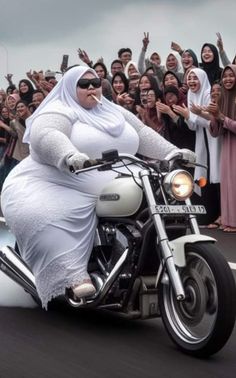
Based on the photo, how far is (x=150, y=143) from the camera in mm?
6402

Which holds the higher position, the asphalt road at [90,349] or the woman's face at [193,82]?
the asphalt road at [90,349]

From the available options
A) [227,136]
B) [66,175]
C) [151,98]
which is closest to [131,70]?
[151,98]

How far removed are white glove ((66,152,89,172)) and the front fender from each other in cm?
70

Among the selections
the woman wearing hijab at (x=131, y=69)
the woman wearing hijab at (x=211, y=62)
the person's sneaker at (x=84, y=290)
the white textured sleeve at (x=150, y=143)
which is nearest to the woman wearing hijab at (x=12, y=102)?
the woman wearing hijab at (x=131, y=69)

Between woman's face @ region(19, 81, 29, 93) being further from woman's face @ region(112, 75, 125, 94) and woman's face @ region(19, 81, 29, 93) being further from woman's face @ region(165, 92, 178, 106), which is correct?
woman's face @ region(165, 92, 178, 106)

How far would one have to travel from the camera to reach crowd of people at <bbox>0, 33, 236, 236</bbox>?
11805 millimetres

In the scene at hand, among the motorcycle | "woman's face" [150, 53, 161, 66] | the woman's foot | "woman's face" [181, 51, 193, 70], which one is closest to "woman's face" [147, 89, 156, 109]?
"woman's face" [181, 51, 193, 70]

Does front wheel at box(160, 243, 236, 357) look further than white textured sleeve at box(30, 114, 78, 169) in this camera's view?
No

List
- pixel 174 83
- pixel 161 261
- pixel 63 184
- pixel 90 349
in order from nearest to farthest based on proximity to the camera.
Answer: pixel 161 261
pixel 90 349
pixel 63 184
pixel 174 83

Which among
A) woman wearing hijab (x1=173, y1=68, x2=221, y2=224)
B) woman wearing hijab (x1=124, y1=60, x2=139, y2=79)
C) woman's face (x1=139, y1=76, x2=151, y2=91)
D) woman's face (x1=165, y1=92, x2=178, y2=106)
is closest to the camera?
woman wearing hijab (x1=173, y1=68, x2=221, y2=224)

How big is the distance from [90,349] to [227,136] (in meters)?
7.02

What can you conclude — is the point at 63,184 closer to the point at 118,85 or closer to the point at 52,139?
the point at 52,139

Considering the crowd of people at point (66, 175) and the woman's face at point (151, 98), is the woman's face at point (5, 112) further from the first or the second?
the crowd of people at point (66, 175)

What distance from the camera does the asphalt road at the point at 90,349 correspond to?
15.7 ft
